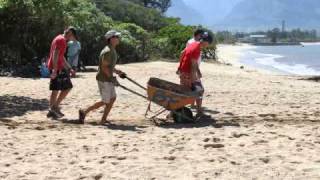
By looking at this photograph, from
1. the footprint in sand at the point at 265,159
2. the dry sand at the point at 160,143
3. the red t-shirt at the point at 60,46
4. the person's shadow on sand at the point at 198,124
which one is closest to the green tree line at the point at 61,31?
the dry sand at the point at 160,143

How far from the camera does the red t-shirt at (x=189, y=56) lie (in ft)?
33.5

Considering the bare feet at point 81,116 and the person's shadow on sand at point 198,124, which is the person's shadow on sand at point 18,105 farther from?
the person's shadow on sand at point 198,124

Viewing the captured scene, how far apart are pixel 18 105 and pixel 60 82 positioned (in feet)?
6.22

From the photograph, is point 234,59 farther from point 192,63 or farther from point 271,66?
point 192,63

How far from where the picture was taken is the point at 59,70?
10492mm

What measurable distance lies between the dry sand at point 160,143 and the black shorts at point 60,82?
0.52 metres

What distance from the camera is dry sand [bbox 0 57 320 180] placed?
271 inches

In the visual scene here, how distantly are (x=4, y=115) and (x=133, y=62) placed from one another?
17190 millimetres

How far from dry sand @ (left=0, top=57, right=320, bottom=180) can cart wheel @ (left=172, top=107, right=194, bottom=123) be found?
6.4 inches

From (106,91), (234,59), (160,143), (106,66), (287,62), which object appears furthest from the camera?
(234,59)

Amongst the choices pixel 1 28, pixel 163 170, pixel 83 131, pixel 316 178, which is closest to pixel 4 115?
pixel 83 131

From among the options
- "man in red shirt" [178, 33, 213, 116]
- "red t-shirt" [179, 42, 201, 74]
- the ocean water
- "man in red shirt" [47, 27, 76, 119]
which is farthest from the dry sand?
the ocean water

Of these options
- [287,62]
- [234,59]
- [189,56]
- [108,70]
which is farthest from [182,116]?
[234,59]

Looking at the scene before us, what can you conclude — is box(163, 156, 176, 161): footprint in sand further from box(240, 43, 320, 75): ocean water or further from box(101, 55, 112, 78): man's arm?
box(240, 43, 320, 75): ocean water
